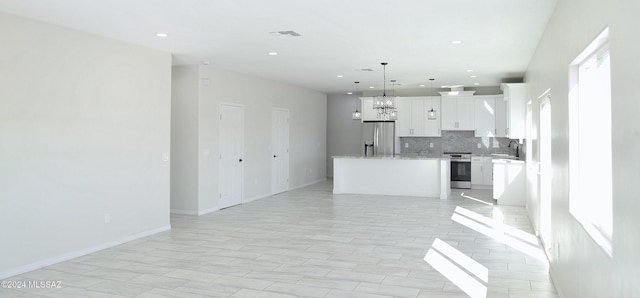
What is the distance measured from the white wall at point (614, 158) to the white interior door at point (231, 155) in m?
6.01

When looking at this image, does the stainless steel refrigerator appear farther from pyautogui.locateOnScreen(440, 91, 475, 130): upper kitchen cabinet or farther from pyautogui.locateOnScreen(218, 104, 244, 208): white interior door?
pyautogui.locateOnScreen(218, 104, 244, 208): white interior door

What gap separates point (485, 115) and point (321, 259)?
822 centimetres

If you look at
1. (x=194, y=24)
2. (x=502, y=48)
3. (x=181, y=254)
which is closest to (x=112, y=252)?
(x=181, y=254)

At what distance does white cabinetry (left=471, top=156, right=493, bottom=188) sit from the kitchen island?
146cm

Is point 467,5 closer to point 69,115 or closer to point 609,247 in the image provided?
point 609,247

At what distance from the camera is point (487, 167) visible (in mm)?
11469

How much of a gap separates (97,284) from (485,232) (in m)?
4.98

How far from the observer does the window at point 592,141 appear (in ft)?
8.86

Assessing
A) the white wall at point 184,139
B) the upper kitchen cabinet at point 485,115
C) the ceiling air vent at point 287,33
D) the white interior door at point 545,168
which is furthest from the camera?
the upper kitchen cabinet at point 485,115

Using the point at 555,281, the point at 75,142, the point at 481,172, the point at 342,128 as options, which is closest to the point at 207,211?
the point at 75,142

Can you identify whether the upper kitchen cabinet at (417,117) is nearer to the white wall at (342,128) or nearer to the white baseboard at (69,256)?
the white wall at (342,128)

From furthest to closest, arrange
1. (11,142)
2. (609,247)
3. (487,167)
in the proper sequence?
(487,167)
(11,142)
(609,247)

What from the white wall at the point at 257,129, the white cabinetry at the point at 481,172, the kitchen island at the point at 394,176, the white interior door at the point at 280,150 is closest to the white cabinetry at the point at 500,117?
the white cabinetry at the point at 481,172

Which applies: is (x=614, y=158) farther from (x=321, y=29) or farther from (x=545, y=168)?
(x=545, y=168)
